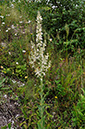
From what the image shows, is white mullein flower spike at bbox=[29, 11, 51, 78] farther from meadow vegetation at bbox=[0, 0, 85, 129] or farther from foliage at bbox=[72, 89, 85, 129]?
foliage at bbox=[72, 89, 85, 129]

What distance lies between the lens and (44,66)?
167cm

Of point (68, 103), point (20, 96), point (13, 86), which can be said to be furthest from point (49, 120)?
point (13, 86)

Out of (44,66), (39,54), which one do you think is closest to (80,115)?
(44,66)

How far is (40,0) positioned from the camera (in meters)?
3.48

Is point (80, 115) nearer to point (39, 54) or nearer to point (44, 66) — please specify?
point (44, 66)

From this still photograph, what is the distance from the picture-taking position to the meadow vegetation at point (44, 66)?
1923 millimetres

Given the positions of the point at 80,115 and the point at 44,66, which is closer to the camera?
the point at 44,66

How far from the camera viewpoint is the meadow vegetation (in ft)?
6.31

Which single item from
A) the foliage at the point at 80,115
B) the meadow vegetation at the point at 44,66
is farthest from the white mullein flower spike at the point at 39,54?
the foliage at the point at 80,115

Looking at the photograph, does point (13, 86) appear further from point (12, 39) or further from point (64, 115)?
point (12, 39)

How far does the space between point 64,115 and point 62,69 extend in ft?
3.14

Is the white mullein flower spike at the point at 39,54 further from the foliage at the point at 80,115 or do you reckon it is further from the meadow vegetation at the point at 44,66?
the foliage at the point at 80,115

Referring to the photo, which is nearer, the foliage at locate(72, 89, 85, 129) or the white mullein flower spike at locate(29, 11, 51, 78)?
the white mullein flower spike at locate(29, 11, 51, 78)

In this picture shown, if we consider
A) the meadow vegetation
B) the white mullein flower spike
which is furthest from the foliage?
the white mullein flower spike
